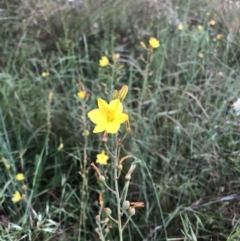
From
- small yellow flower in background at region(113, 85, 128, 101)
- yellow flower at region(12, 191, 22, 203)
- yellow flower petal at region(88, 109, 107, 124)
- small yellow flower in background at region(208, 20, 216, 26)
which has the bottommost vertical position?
yellow flower at region(12, 191, 22, 203)

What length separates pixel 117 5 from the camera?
217 cm

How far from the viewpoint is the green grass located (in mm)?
1477

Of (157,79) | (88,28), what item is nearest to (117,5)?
(88,28)

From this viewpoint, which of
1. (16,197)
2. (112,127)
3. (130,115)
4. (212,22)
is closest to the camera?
(112,127)

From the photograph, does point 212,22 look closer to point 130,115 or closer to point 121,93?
point 130,115

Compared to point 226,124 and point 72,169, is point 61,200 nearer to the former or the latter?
point 72,169

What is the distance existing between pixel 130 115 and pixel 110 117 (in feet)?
2.58

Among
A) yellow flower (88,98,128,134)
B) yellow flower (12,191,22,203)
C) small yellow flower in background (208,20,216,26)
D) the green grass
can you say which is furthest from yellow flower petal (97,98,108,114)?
small yellow flower in background (208,20,216,26)

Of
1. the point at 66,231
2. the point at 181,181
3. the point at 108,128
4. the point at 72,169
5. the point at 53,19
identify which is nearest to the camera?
the point at 108,128

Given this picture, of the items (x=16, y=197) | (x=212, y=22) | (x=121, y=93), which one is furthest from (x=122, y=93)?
(x=212, y=22)

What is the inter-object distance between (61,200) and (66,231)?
0.09 m

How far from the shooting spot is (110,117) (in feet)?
3.09

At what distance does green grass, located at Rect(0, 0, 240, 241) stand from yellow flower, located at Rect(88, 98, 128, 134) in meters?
0.38

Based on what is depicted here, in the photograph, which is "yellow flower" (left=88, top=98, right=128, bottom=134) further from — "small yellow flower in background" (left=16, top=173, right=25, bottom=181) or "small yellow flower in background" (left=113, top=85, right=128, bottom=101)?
"small yellow flower in background" (left=16, top=173, right=25, bottom=181)
